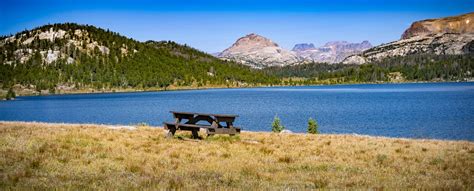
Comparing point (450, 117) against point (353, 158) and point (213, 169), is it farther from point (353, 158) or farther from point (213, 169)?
point (213, 169)

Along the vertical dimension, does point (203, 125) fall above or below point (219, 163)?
above

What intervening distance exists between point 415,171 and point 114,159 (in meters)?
12.2

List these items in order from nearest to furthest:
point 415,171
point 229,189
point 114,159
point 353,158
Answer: point 229,189, point 415,171, point 114,159, point 353,158

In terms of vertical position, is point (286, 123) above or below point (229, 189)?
below

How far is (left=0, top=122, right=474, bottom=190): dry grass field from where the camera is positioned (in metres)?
13.6

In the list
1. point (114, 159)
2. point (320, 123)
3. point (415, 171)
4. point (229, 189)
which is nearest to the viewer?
point (229, 189)

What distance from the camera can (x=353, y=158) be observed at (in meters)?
19.6

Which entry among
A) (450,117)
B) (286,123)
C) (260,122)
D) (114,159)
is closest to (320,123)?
(286,123)

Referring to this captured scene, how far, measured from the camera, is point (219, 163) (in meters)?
17.9

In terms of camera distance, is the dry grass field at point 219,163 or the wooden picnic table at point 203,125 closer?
the dry grass field at point 219,163

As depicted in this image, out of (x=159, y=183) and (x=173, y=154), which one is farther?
(x=173, y=154)

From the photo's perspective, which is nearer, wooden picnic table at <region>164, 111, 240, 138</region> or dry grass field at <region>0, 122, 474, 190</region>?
dry grass field at <region>0, 122, 474, 190</region>

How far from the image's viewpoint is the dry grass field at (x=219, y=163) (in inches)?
534

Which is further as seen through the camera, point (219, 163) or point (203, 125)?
point (203, 125)
